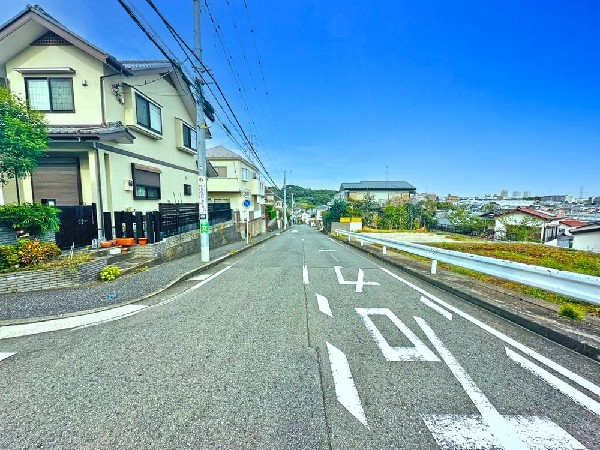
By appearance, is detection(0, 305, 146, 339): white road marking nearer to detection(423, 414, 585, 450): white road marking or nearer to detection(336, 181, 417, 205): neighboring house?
detection(423, 414, 585, 450): white road marking

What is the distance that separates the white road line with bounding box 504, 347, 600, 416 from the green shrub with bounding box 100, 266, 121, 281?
26.5ft

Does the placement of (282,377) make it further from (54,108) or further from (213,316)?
(54,108)

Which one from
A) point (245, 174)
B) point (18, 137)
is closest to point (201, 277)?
point (18, 137)

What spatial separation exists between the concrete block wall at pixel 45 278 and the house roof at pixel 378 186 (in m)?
75.4

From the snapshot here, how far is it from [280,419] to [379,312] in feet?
9.35

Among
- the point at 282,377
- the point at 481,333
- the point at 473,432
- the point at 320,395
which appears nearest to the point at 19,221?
the point at 282,377

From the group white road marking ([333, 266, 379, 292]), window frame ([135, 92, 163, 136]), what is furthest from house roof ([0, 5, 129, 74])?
white road marking ([333, 266, 379, 292])

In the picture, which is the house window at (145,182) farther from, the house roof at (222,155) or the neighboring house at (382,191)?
the neighboring house at (382,191)

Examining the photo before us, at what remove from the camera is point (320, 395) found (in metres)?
2.46

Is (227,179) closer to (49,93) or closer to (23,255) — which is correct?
(49,93)

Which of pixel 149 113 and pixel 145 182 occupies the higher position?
pixel 149 113

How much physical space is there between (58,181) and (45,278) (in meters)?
6.26

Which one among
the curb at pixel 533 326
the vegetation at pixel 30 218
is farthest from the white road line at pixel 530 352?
the vegetation at pixel 30 218

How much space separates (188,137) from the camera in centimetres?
1706
